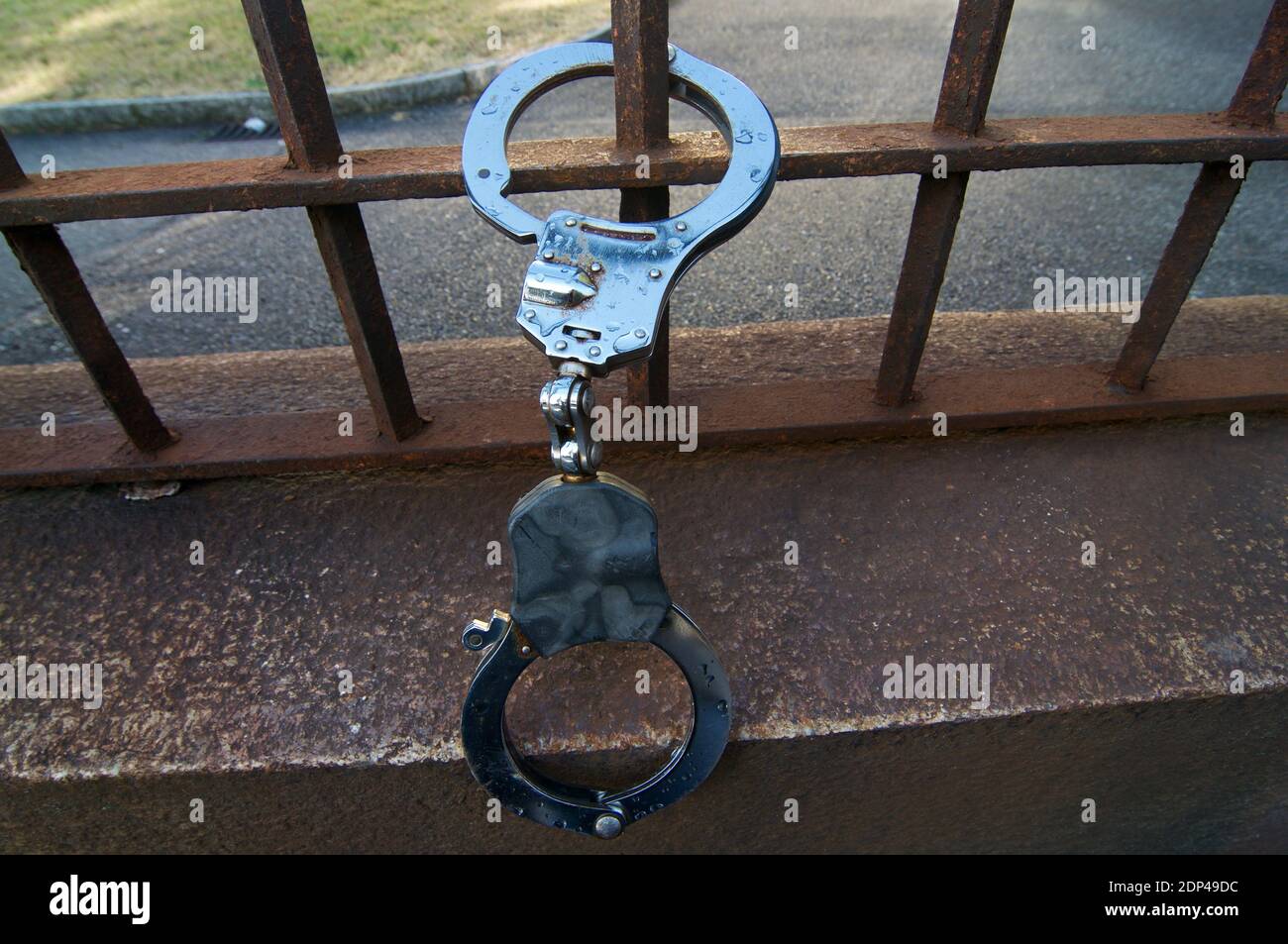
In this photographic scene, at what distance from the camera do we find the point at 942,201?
4.18 feet

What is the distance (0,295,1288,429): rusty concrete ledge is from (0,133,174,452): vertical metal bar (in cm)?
19

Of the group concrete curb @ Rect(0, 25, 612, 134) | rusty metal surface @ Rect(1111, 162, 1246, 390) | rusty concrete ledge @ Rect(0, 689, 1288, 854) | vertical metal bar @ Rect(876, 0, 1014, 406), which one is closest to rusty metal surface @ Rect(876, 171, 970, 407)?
vertical metal bar @ Rect(876, 0, 1014, 406)

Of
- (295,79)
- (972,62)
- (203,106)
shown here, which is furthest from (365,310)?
(203,106)

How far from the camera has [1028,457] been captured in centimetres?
155

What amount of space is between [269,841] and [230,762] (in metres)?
0.22

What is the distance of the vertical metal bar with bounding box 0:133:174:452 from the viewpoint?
1.23m

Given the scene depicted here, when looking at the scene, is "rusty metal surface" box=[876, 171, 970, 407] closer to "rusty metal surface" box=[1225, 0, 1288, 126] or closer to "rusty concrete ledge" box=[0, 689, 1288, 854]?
"rusty metal surface" box=[1225, 0, 1288, 126]

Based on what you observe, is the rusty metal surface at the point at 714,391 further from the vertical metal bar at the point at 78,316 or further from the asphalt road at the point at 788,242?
the asphalt road at the point at 788,242

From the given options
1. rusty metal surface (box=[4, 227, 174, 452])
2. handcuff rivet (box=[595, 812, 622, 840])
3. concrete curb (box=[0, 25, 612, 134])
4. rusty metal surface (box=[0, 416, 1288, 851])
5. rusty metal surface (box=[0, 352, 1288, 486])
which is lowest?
handcuff rivet (box=[595, 812, 622, 840])

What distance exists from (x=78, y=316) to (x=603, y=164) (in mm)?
835

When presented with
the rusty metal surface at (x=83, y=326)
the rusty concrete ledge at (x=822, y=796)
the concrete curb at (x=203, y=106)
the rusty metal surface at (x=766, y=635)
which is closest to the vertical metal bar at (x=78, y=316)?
the rusty metal surface at (x=83, y=326)

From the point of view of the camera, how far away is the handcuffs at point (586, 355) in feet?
2.84

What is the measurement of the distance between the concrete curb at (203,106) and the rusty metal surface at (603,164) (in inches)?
173

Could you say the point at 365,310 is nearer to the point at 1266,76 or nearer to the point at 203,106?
the point at 1266,76
